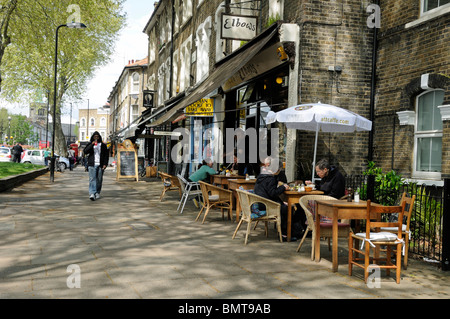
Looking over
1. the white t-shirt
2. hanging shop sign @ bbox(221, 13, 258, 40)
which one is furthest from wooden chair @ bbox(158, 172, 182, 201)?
hanging shop sign @ bbox(221, 13, 258, 40)

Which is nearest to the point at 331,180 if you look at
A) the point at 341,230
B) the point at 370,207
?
the point at 341,230

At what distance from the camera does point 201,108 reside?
16.8m

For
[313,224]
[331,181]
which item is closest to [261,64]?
[331,181]

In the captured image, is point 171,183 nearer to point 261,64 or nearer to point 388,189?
point 261,64

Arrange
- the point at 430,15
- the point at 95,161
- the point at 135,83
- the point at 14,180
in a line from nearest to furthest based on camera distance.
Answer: the point at 430,15
the point at 95,161
the point at 14,180
the point at 135,83

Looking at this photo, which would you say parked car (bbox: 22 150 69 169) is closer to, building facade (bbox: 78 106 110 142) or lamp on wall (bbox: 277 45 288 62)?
lamp on wall (bbox: 277 45 288 62)

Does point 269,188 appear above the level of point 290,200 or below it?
above

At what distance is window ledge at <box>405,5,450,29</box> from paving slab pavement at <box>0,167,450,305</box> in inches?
193

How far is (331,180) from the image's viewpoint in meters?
7.93

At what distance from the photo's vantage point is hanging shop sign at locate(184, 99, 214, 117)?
1628 centimetres

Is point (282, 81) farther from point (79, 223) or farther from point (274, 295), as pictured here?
point (274, 295)

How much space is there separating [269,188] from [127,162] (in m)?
16.0

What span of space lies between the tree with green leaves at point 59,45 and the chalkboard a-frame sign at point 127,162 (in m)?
5.76
